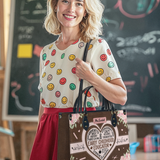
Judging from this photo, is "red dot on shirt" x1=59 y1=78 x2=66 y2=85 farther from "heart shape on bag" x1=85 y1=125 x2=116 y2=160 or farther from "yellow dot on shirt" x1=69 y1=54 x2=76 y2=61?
"heart shape on bag" x1=85 y1=125 x2=116 y2=160

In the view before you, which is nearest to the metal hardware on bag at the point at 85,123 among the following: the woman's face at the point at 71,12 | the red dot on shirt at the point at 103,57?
the red dot on shirt at the point at 103,57

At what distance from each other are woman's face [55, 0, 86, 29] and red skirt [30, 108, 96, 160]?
359mm

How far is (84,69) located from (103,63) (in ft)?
0.30

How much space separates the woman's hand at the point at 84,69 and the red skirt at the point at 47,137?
136mm

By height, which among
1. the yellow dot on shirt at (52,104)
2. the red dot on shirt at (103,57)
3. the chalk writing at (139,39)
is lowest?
the yellow dot on shirt at (52,104)

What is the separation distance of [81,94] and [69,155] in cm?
21

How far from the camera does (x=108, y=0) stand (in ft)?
6.55

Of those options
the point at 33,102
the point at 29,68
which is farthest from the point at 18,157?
the point at 29,68

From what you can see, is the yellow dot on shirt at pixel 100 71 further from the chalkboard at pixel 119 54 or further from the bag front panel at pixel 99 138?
the chalkboard at pixel 119 54

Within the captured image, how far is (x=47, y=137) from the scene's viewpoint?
0.84m

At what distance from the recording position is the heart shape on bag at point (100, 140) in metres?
0.78

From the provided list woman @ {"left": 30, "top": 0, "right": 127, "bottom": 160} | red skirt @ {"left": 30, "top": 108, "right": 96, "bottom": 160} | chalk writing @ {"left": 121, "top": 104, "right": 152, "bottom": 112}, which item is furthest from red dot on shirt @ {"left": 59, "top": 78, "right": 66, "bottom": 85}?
chalk writing @ {"left": 121, "top": 104, "right": 152, "bottom": 112}

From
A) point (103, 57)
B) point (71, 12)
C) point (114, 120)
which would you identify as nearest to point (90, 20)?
point (71, 12)

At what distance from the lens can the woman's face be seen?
900mm
